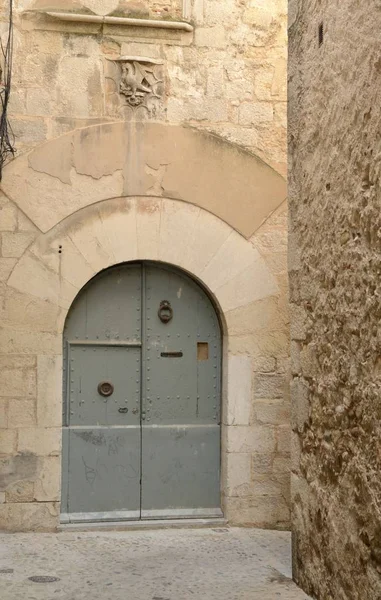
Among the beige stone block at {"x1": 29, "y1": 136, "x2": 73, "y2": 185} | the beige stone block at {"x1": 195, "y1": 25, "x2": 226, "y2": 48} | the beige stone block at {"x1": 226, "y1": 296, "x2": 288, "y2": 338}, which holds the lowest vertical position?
the beige stone block at {"x1": 226, "y1": 296, "x2": 288, "y2": 338}

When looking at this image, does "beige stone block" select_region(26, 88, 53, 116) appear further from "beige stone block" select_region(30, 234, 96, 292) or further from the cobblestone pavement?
the cobblestone pavement

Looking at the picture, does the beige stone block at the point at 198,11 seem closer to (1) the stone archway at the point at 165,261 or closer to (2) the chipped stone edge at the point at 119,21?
(2) the chipped stone edge at the point at 119,21

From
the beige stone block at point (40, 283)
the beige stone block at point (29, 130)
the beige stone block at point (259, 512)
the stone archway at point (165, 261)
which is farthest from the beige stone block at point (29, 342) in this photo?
the beige stone block at point (259, 512)

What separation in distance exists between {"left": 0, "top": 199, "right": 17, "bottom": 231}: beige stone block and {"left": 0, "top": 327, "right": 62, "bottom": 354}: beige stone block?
762 mm

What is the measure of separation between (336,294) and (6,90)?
11.0ft

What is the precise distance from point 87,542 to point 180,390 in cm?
139

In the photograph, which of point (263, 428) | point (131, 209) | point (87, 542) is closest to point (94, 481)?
point (87, 542)

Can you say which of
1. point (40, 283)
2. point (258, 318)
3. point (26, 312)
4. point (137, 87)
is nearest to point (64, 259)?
point (40, 283)

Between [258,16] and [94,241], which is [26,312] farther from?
[258,16]

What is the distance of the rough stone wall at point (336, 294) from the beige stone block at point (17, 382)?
2.24 m

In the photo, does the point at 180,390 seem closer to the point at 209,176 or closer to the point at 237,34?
the point at 209,176

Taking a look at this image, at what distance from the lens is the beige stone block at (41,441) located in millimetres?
6570

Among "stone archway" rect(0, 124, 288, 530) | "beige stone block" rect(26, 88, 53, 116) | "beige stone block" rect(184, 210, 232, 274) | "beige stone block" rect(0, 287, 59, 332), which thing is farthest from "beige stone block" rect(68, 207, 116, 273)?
"beige stone block" rect(26, 88, 53, 116)

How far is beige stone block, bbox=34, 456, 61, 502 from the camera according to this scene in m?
6.59
